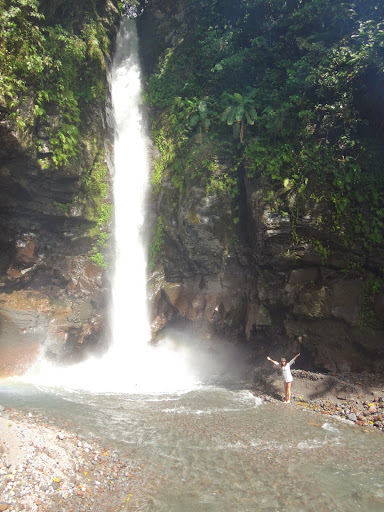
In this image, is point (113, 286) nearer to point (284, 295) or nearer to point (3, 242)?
Answer: point (3, 242)

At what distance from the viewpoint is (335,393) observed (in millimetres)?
10555

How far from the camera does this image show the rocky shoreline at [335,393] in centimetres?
927

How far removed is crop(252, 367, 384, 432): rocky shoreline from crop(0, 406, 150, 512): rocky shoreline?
589 cm

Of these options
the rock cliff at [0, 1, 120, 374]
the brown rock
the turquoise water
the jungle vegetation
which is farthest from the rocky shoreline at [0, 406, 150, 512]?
the jungle vegetation

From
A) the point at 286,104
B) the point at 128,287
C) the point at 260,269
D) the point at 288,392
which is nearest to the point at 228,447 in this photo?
the point at 288,392

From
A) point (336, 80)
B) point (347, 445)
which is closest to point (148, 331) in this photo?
point (347, 445)

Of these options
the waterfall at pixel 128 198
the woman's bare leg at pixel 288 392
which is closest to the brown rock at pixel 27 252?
the waterfall at pixel 128 198

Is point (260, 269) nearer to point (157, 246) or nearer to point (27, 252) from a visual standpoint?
point (157, 246)

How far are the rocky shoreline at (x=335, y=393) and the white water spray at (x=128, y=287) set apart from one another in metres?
2.86

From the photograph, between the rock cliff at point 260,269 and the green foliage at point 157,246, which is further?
the green foliage at point 157,246

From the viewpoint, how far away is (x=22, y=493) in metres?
5.01

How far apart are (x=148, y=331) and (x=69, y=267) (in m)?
4.85

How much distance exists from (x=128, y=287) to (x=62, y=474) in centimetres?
1112

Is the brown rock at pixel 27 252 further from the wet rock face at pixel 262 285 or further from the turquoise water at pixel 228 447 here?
the turquoise water at pixel 228 447
